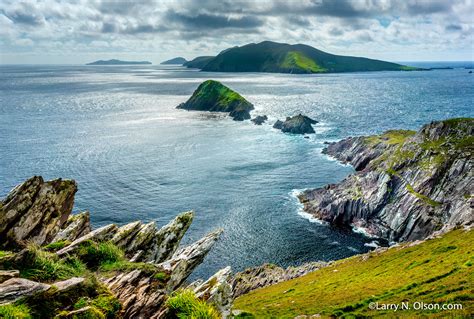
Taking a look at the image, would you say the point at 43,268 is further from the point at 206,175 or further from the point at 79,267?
the point at 206,175

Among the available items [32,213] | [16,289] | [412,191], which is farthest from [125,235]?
[412,191]

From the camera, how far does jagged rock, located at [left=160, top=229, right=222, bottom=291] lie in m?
21.6

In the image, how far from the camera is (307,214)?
316 ft

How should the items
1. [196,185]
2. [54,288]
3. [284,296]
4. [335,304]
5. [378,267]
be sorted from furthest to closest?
[196,185] → [378,267] → [284,296] → [335,304] → [54,288]

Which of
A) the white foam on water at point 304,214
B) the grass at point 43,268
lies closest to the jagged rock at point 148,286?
the grass at point 43,268

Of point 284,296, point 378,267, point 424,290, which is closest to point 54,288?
point 424,290

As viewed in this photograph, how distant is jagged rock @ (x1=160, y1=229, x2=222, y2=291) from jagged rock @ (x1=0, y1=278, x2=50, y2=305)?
23.8 feet

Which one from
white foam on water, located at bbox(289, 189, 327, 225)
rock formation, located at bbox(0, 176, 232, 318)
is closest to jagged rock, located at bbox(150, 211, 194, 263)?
rock formation, located at bbox(0, 176, 232, 318)

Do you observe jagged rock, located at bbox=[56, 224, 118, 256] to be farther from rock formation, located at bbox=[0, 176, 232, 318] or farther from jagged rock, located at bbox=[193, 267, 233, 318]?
jagged rock, located at bbox=[193, 267, 233, 318]

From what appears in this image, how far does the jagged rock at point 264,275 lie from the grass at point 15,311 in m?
50.4

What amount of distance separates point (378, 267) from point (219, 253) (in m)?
36.2

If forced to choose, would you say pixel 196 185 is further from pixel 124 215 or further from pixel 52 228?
pixel 52 228

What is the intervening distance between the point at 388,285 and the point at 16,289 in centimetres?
3659

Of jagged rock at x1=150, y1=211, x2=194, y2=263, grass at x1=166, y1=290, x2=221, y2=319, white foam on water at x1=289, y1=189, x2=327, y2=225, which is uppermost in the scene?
grass at x1=166, y1=290, x2=221, y2=319
